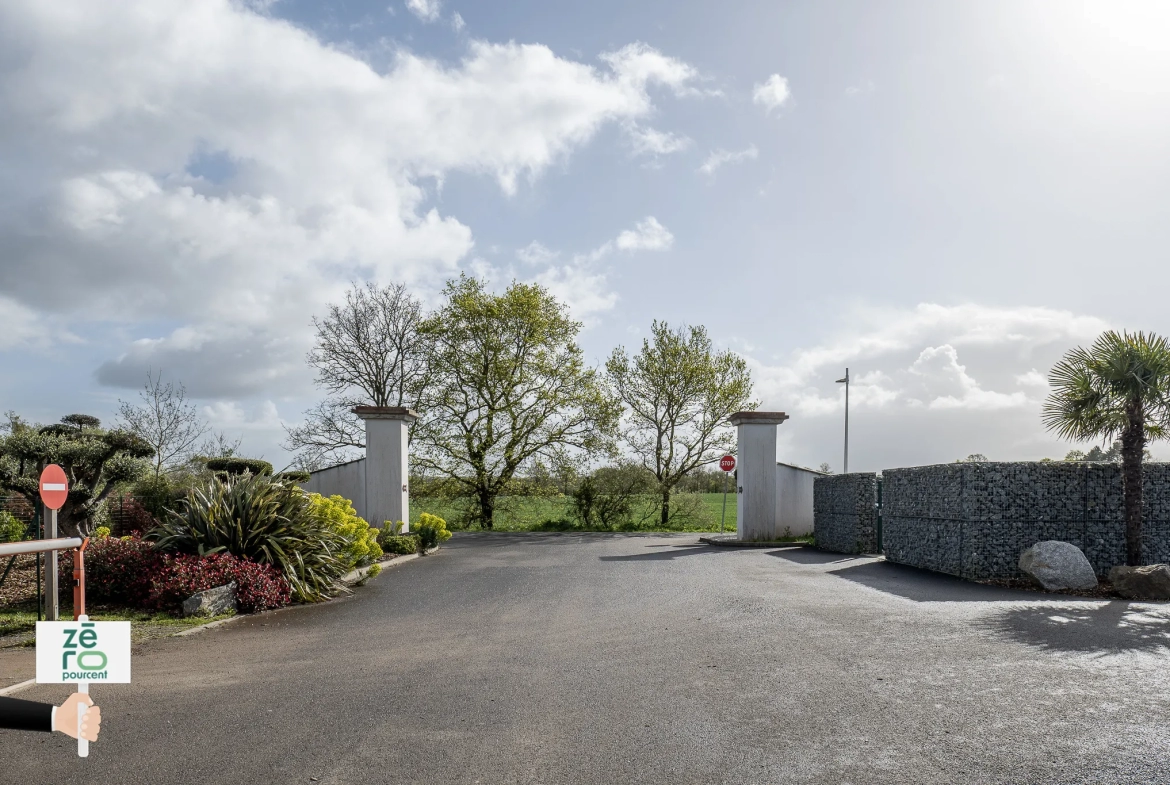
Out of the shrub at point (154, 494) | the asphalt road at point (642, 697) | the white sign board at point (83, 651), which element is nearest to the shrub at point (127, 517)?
the shrub at point (154, 494)

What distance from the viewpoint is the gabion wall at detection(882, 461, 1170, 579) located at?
1290cm

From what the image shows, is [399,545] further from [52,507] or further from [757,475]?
[757,475]

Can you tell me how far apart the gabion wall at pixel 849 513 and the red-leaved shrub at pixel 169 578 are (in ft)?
41.4

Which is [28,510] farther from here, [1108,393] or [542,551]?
[1108,393]

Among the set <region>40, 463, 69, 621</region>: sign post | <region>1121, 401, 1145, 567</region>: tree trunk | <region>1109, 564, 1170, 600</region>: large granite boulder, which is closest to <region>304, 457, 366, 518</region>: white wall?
<region>40, 463, 69, 621</region>: sign post

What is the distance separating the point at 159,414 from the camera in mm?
24391

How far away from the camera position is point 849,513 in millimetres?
18141

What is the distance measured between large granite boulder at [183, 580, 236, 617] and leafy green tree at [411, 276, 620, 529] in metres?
17.4

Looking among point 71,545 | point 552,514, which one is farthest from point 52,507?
point 552,514

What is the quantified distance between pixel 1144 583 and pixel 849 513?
735 cm

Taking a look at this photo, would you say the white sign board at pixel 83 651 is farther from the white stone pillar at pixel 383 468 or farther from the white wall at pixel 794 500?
the white wall at pixel 794 500

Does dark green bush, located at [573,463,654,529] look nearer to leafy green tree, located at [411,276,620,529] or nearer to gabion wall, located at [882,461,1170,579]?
leafy green tree, located at [411,276,620,529]

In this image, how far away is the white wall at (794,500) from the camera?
21672mm

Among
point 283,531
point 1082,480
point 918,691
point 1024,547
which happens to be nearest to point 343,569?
point 283,531
